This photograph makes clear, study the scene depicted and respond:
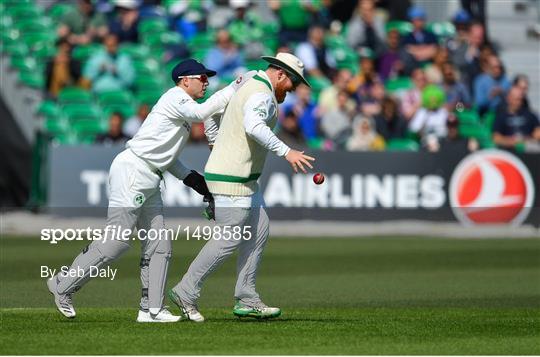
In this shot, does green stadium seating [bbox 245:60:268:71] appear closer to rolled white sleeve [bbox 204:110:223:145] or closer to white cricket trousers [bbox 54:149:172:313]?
rolled white sleeve [bbox 204:110:223:145]

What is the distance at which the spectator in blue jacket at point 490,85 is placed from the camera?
26.0m

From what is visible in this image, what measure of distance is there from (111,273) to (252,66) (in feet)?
32.2

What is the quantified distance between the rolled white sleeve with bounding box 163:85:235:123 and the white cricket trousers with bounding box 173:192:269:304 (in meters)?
0.66

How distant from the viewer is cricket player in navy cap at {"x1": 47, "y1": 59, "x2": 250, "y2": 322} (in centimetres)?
1114

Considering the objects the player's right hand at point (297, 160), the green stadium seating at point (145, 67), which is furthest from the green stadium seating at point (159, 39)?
the player's right hand at point (297, 160)

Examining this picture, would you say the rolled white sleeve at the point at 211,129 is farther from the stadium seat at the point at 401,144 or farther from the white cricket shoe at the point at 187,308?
the stadium seat at the point at 401,144

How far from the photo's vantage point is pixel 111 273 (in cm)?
1630

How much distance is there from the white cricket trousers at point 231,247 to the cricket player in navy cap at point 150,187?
22cm

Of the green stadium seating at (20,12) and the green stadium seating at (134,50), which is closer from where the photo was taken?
the green stadium seating at (134,50)

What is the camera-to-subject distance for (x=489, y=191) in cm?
2292

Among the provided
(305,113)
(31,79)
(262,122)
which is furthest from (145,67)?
(262,122)

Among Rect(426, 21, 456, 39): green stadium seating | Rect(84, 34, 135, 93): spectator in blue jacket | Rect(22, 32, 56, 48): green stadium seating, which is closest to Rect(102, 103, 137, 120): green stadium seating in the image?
Rect(84, 34, 135, 93): spectator in blue jacket

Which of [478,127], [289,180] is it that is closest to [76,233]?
[289,180]

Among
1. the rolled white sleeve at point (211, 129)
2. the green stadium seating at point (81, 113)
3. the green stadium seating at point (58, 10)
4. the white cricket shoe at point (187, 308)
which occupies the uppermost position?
the green stadium seating at point (58, 10)
